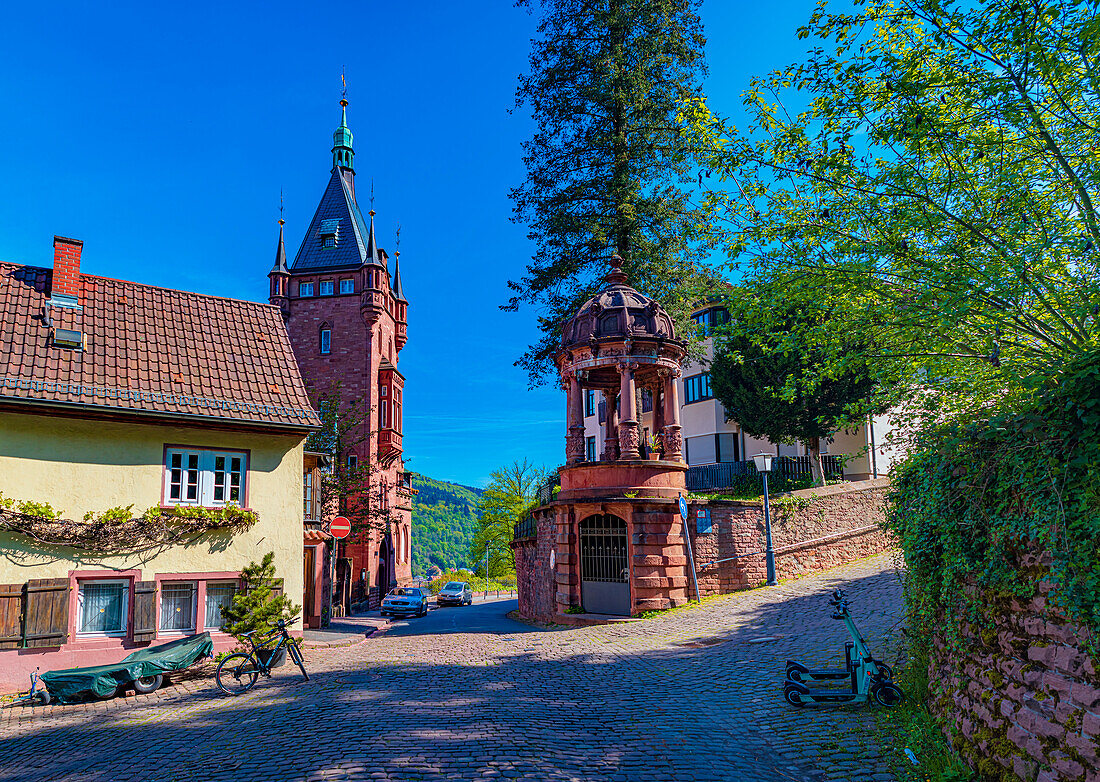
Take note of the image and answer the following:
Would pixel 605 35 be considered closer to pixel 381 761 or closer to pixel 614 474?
pixel 614 474

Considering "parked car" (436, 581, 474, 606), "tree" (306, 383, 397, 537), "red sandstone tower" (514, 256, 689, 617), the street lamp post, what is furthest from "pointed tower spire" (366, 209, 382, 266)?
the street lamp post

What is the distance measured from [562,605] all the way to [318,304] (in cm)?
3235

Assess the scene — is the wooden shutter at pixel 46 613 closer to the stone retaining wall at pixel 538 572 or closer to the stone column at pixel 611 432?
the stone retaining wall at pixel 538 572

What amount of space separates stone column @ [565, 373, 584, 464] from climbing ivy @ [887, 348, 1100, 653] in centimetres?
1425

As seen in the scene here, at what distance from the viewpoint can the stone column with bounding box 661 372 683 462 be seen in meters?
21.2

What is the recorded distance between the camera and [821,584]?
19.0m

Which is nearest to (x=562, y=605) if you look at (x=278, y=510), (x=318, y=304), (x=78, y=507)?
(x=278, y=510)

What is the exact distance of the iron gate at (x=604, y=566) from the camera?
19.7 m

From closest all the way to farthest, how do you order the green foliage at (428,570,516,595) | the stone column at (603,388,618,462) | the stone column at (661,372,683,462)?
the stone column at (661,372,683,462), the stone column at (603,388,618,462), the green foliage at (428,570,516,595)

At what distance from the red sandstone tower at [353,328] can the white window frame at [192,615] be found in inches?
1057

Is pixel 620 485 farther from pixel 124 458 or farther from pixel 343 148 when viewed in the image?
pixel 343 148

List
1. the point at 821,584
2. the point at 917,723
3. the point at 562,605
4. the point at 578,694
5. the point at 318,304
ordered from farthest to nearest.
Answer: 1. the point at 318,304
2. the point at 562,605
3. the point at 821,584
4. the point at 578,694
5. the point at 917,723

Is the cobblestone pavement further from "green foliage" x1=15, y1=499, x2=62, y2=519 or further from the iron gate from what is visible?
the iron gate

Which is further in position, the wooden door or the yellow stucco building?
the wooden door
